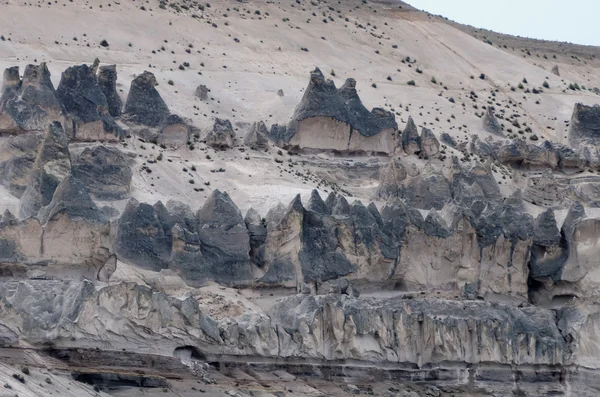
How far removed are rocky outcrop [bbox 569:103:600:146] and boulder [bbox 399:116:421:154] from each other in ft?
26.4

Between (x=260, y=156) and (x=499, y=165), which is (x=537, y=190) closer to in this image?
(x=499, y=165)

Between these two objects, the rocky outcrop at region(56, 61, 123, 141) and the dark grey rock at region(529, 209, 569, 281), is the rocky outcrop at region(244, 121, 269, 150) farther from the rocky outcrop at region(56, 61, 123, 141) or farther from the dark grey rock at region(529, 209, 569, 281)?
the dark grey rock at region(529, 209, 569, 281)

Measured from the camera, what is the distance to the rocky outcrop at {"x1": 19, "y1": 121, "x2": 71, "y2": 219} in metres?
57.9

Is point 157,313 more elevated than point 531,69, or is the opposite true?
point 531,69

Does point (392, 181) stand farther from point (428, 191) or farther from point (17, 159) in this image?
point (17, 159)

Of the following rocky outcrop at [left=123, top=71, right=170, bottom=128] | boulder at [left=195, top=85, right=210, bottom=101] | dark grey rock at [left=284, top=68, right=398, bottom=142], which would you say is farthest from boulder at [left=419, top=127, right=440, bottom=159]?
rocky outcrop at [left=123, top=71, right=170, bottom=128]

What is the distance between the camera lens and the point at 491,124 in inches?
3150

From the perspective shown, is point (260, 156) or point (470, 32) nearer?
point (260, 156)

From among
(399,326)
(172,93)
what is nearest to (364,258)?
(399,326)

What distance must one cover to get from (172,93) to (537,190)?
14.9 meters

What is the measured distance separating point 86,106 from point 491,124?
20178mm

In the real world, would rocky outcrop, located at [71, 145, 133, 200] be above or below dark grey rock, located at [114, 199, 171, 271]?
above

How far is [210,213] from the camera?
58.6 metres


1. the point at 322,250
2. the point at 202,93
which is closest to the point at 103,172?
the point at 322,250
